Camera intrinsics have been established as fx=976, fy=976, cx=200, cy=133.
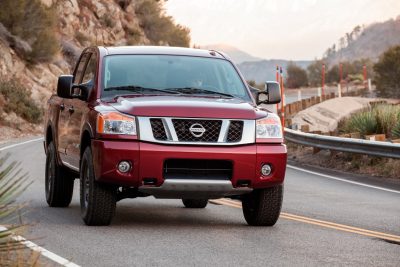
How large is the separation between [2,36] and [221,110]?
34.7m

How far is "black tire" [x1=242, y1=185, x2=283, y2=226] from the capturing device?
1060 centimetres

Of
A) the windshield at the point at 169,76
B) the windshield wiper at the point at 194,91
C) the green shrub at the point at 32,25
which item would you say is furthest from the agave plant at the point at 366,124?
the green shrub at the point at 32,25

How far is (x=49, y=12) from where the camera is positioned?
48156 mm

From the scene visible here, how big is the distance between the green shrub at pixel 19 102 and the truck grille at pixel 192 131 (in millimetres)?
29035

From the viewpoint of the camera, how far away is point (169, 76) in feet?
37.3

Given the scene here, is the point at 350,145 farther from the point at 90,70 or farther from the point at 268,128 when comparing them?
the point at 268,128

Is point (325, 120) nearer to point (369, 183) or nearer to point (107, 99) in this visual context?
point (369, 183)

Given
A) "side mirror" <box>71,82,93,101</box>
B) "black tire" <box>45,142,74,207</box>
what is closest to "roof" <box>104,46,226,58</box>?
"side mirror" <box>71,82,93,101</box>

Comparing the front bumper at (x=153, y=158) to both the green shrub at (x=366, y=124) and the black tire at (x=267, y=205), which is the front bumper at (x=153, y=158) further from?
the green shrub at (x=366, y=124)

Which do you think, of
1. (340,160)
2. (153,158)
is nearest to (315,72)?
(340,160)

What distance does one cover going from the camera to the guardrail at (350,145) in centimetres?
1802

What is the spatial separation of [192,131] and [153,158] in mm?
503

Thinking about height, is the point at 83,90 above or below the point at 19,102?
above

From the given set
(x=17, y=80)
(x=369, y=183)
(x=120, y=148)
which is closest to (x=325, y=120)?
(x=17, y=80)
